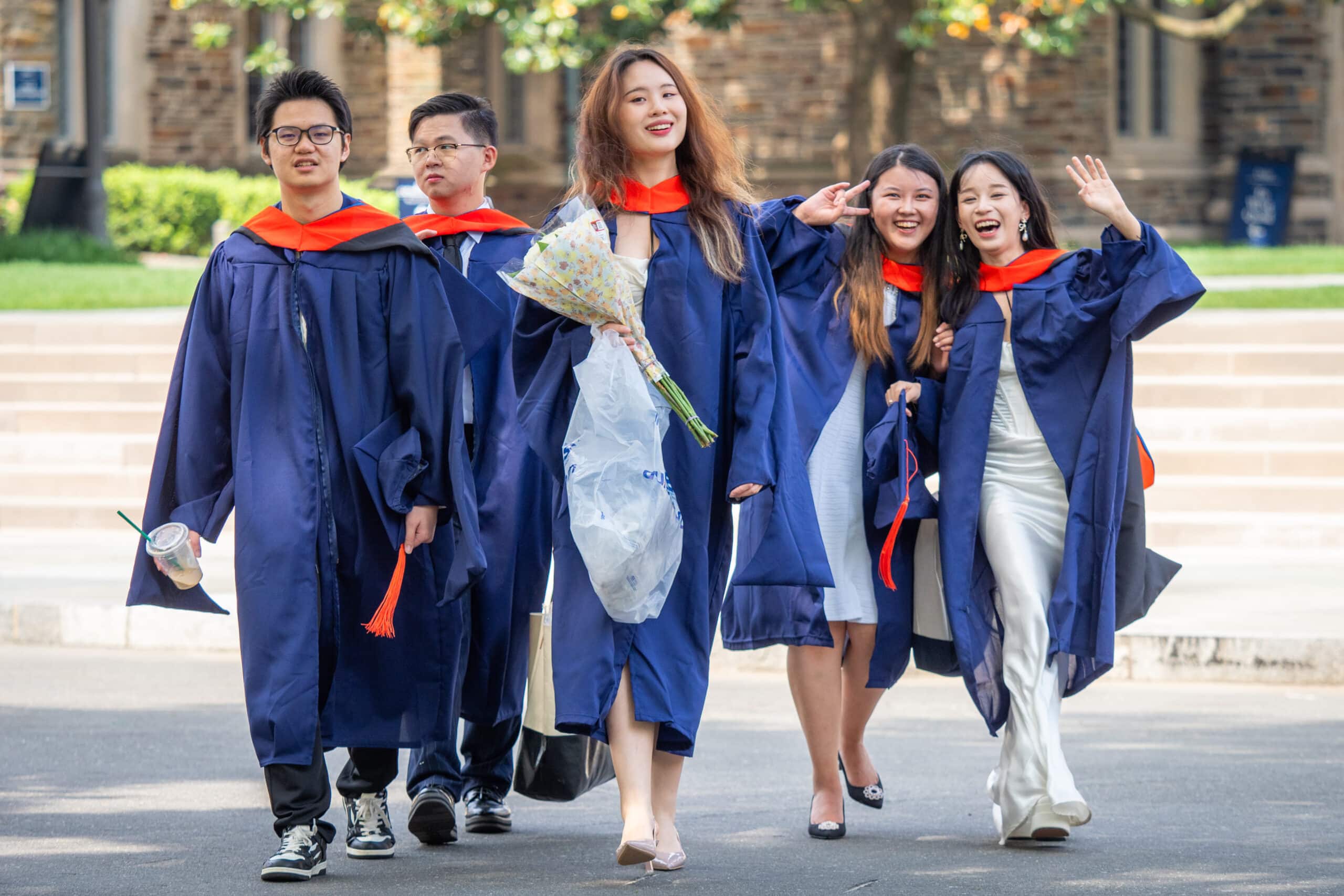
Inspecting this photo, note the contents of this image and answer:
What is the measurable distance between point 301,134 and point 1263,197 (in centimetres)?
2089

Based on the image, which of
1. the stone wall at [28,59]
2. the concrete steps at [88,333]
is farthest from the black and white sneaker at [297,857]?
the stone wall at [28,59]

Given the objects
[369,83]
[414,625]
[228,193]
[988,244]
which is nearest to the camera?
[414,625]

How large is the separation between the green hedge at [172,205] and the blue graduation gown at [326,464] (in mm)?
17723

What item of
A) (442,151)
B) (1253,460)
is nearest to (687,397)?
(442,151)

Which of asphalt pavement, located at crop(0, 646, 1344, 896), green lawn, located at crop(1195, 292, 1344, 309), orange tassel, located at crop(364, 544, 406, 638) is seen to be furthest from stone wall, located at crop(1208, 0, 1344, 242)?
orange tassel, located at crop(364, 544, 406, 638)

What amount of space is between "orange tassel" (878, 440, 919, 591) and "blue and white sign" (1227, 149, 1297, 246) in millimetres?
19597

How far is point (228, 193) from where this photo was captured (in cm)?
2259

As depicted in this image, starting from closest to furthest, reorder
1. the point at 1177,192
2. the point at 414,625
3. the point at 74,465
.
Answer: the point at 414,625, the point at 74,465, the point at 1177,192

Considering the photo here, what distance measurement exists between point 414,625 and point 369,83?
2208 centimetres

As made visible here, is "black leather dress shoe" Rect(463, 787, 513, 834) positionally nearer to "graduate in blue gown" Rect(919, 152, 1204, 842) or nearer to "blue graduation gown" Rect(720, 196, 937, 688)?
"blue graduation gown" Rect(720, 196, 937, 688)

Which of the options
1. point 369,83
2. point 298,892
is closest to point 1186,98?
point 369,83

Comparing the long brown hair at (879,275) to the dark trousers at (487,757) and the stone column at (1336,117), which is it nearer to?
the dark trousers at (487,757)

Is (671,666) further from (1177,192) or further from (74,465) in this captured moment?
(1177,192)

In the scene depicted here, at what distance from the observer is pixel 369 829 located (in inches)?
200
